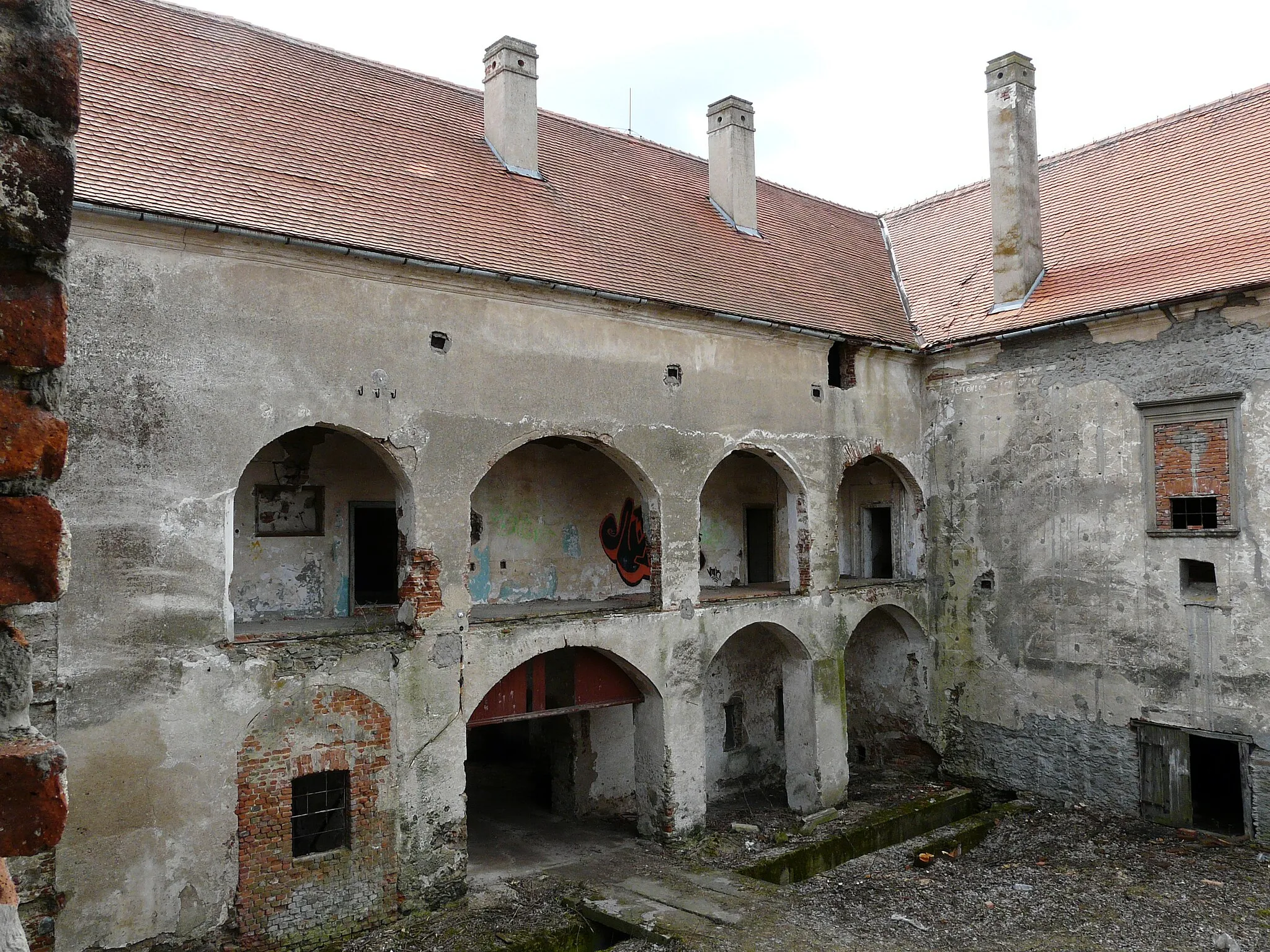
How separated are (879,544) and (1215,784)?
6245mm

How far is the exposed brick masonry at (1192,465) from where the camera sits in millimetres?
12711

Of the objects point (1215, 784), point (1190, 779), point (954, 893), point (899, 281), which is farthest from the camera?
point (899, 281)

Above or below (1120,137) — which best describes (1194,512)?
below

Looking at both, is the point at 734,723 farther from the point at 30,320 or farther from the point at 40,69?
the point at 40,69

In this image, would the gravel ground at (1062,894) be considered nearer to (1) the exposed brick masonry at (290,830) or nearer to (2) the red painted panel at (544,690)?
(2) the red painted panel at (544,690)

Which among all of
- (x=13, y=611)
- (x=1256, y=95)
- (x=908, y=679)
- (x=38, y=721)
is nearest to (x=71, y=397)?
(x=38, y=721)

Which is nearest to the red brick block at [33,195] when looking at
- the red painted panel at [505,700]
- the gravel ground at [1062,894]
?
the red painted panel at [505,700]

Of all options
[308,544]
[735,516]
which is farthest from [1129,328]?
[308,544]

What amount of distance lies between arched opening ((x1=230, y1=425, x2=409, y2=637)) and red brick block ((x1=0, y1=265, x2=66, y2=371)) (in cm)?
910

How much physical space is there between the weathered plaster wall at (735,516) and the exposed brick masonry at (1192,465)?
5.56m

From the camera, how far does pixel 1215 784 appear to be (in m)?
13.6

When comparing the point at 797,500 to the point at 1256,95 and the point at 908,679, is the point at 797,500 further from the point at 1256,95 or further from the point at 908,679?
the point at 1256,95

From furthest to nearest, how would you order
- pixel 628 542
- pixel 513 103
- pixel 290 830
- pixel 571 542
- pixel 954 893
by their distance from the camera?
pixel 628 542, pixel 571 542, pixel 513 103, pixel 954 893, pixel 290 830

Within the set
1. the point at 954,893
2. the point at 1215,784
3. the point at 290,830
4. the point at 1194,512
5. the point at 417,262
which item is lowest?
the point at 954,893
